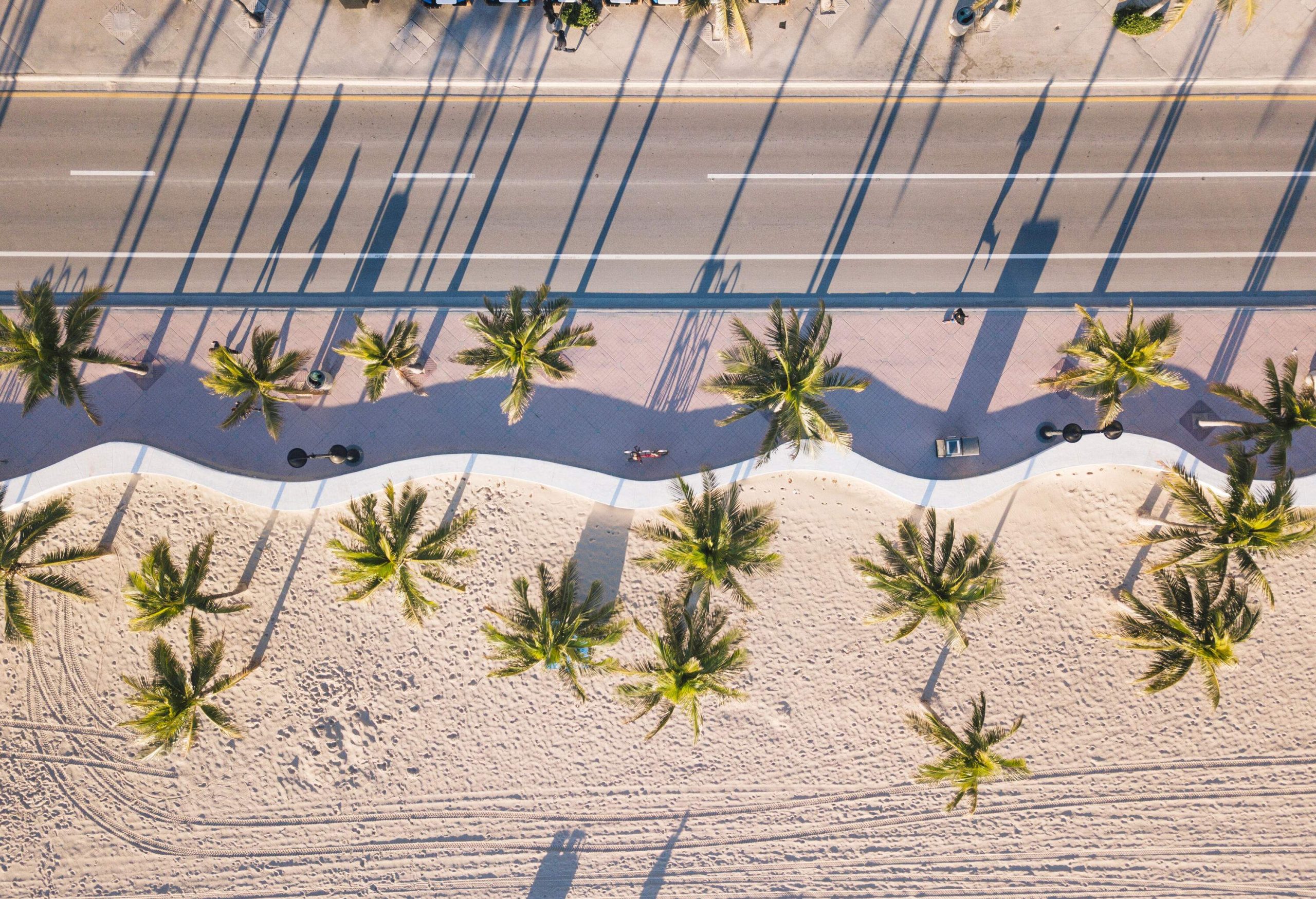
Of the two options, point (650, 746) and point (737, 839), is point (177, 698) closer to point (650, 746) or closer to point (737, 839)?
point (650, 746)

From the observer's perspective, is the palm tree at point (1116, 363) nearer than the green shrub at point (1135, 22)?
Yes

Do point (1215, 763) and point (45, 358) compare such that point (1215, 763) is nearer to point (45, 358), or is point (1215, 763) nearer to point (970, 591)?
point (970, 591)

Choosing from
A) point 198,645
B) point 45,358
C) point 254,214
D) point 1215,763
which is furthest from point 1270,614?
point 45,358

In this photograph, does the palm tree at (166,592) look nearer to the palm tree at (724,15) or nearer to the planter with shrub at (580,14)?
the planter with shrub at (580,14)

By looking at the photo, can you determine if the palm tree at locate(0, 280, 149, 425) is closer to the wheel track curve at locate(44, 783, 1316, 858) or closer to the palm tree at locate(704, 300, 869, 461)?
the wheel track curve at locate(44, 783, 1316, 858)

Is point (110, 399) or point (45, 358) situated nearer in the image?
point (45, 358)

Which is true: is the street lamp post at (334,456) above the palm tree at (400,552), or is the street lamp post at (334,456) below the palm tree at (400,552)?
above

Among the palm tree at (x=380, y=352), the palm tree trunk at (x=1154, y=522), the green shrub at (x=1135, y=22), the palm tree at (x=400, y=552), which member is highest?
the green shrub at (x=1135, y=22)

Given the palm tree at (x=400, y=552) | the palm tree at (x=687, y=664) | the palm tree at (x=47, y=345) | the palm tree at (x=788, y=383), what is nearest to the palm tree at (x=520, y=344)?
the palm tree at (x=400, y=552)
